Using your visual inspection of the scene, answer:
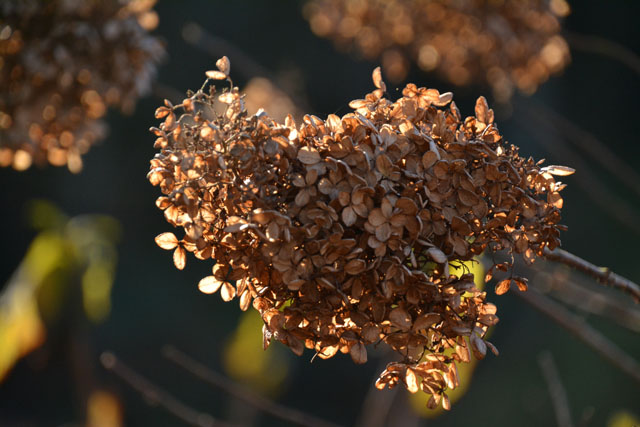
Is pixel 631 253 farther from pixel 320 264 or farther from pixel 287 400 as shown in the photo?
pixel 320 264

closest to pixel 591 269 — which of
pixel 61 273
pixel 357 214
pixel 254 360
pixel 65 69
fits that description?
pixel 357 214

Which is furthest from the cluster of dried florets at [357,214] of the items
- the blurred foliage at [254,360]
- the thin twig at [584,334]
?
the blurred foliage at [254,360]

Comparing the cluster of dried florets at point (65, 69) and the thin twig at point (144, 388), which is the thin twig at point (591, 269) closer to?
the thin twig at point (144, 388)

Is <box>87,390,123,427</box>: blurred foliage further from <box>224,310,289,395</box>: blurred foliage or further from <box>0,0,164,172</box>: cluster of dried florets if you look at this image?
<box>0,0,164,172</box>: cluster of dried florets

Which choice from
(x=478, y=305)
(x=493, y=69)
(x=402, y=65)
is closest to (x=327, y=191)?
(x=478, y=305)

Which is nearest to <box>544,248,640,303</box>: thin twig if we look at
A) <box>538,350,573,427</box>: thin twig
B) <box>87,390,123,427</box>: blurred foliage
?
<box>538,350,573,427</box>: thin twig

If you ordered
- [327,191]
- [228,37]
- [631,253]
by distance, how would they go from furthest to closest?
[228,37] < [631,253] < [327,191]

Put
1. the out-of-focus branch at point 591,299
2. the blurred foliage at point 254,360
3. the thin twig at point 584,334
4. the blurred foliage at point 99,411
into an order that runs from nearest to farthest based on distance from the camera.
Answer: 1. the thin twig at point 584,334
2. the out-of-focus branch at point 591,299
3. the blurred foliage at point 99,411
4. the blurred foliage at point 254,360
